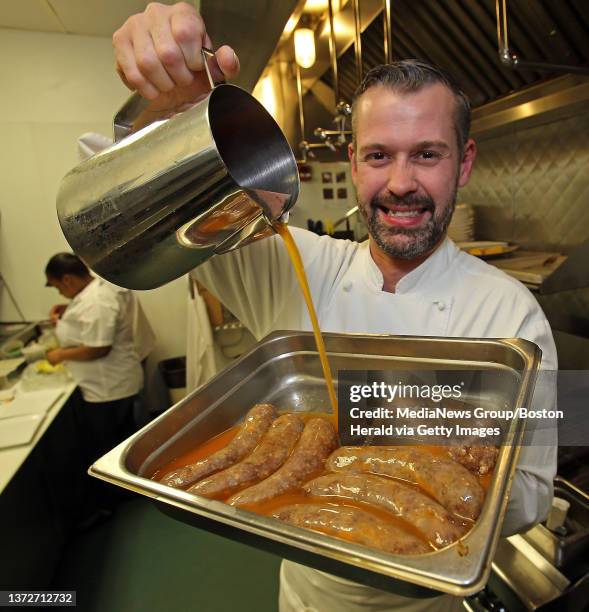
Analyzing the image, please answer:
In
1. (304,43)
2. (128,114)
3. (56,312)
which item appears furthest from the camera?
(56,312)

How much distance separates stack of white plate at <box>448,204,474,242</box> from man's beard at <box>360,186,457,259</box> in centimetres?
179

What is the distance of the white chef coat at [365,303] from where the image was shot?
1.06 metres

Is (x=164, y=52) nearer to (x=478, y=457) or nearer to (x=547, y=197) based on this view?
(x=478, y=457)

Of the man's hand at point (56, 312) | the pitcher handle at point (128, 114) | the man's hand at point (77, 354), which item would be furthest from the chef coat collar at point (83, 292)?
the pitcher handle at point (128, 114)

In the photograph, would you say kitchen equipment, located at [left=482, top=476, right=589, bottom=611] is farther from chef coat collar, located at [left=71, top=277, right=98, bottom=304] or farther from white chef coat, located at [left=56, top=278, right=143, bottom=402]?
chef coat collar, located at [left=71, top=277, right=98, bottom=304]

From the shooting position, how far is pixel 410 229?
3.95 ft

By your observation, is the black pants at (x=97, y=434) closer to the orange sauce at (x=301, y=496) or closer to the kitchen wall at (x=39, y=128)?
the kitchen wall at (x=39, y=128)

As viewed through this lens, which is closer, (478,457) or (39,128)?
(478,457)

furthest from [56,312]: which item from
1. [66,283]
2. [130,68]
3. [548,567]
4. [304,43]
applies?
[548,567]

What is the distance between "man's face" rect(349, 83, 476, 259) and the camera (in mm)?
1113

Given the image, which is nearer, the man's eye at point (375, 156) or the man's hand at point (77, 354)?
the man's eye at point (375, 156)

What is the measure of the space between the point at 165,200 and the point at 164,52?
352 millimetres

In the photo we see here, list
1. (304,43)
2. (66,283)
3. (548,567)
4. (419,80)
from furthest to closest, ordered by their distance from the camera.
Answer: (66,283), (304,43), (548,567), (419,80)

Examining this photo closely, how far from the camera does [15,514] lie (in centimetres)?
207
